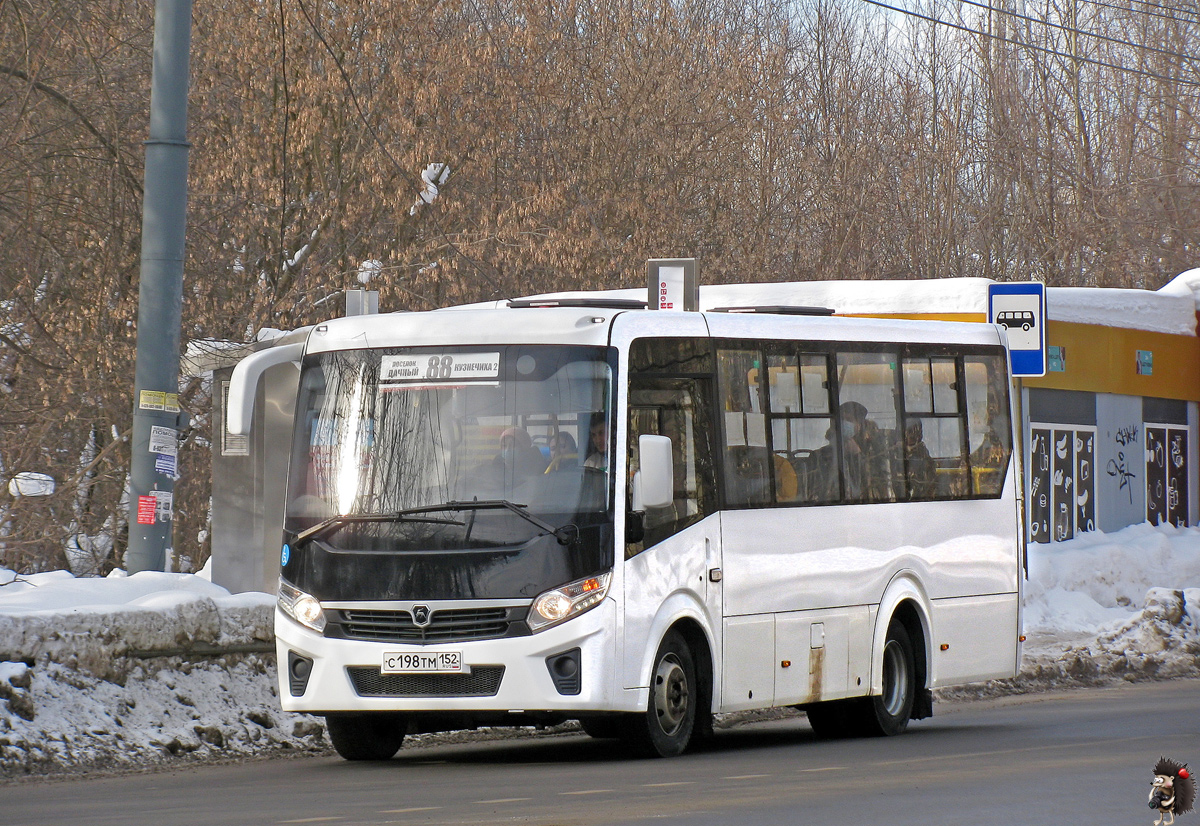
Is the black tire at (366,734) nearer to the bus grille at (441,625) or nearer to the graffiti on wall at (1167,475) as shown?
the bus grille at (441,625)

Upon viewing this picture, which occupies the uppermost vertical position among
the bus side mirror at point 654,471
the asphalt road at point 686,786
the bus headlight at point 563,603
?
the bus side mirror at point 654,471

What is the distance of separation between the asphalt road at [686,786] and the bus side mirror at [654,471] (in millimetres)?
1467

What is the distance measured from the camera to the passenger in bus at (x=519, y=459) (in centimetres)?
1071

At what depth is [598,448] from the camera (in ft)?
35.4

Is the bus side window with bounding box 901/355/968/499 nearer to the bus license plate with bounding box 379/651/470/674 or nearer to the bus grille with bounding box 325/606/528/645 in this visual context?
the bus grille with bounding box 325/606/528/645

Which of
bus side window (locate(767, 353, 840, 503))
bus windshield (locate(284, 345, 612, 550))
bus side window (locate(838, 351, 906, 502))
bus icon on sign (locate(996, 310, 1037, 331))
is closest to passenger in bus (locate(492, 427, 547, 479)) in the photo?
bus windshield (locate(284, 345, 612, 550))

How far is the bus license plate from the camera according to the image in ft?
34.1

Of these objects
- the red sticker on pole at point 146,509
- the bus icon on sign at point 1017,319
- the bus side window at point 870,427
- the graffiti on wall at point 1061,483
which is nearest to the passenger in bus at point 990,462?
the bus side window at point 870,427

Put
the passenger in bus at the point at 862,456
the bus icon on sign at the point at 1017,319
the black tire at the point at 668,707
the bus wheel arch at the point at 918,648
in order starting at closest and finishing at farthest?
the black tire at the point at 668,707
the passenger in bus at the point at 862,456
the bus wheel arch at the point at 918,648
the bus icon on sign at the point at 1017,319

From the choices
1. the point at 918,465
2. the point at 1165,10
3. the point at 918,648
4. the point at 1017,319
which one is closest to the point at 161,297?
the point at 918,465

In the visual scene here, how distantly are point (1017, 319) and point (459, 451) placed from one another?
9279 mm

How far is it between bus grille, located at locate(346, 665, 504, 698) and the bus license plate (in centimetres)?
4

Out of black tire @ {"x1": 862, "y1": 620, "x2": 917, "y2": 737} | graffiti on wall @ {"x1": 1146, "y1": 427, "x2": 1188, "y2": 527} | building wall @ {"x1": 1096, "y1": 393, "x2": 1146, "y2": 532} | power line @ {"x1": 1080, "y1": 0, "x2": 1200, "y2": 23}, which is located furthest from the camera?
power line @ {"x1": 1080, "y1": 0, "x2": 1200, "y2": 23}

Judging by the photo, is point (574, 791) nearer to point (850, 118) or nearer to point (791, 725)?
point (791, 725)
